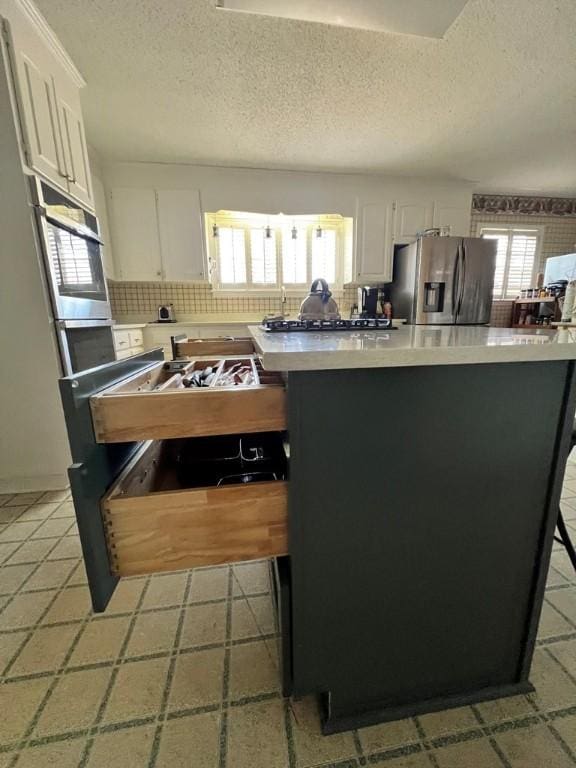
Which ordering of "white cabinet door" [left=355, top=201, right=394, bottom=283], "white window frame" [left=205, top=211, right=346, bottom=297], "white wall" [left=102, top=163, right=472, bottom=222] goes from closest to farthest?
1. "white wall" [left=102, top=163, right=472, bottom=222]
2. "white cabinet door" [left=355, top=201, right=394, bottom=283]
3. "white window frame" [left=205, top=211, right=346, bottom=297]

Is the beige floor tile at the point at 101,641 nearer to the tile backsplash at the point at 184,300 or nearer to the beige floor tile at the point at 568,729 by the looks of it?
the beige floor tile at the point at 568,729

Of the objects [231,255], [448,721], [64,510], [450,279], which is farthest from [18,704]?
[450,279]

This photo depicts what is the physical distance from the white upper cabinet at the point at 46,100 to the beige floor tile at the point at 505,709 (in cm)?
281

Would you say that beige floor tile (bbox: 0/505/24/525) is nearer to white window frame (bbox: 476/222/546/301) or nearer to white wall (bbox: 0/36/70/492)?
white wall (bbox: 0/36/70/492)

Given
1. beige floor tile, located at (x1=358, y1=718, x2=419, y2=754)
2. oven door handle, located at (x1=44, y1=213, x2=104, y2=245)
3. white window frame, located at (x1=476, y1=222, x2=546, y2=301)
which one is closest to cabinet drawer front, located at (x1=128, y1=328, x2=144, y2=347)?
oven door handle, located at (x1=44, y1=213, x2=104, y2=245)

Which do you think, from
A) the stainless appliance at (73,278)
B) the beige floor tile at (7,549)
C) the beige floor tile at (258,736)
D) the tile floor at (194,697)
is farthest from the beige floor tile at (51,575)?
the stainless appliance at (73,278)

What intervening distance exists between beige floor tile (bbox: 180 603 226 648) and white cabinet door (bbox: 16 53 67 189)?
222cm

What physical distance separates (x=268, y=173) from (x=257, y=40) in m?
1.66

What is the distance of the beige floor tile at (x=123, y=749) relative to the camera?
751 mm

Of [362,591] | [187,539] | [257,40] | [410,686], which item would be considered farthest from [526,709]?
[257,40]

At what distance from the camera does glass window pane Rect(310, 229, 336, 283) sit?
12.9 ft

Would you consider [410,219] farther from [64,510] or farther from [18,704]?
[18,704]

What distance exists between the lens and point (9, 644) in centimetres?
104

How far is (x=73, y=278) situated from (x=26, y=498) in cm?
134
